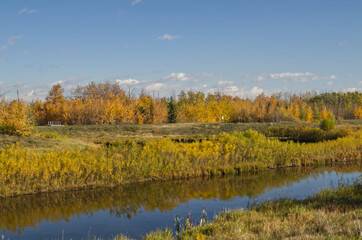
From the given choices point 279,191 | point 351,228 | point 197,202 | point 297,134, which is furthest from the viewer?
point 297,134

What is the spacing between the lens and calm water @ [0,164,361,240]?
10.8 metres

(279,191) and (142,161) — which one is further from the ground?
(142,161)

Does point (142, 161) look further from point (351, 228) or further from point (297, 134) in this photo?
point (297, 134)

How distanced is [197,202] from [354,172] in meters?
10.6

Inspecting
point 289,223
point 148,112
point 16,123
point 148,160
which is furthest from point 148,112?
point 289,223

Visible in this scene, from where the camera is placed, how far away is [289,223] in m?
8.31

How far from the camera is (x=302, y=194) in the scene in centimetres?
1403

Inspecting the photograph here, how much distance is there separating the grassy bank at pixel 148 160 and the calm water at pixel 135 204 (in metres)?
0.62

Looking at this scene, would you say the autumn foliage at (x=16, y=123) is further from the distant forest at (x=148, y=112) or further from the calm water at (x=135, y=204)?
the distant forest at (x=148, y=112)

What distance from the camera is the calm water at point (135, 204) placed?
10.8 m

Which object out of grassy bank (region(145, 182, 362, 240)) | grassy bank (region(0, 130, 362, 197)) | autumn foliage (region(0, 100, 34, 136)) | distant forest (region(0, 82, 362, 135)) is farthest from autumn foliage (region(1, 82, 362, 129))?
grassy bank (region(145, 182, 362, 240))

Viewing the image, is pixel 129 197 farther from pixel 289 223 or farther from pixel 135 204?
pixel 289 223

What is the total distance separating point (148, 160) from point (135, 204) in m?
3.71

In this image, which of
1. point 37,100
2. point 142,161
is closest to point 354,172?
point 142,161
